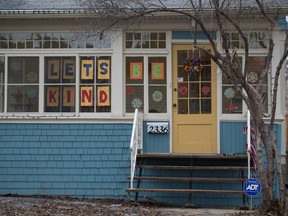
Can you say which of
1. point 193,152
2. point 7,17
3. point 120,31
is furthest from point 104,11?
point 193,152

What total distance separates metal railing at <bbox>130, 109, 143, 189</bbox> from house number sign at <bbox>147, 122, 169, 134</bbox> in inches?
8.4

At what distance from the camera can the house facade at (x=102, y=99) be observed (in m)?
10.9

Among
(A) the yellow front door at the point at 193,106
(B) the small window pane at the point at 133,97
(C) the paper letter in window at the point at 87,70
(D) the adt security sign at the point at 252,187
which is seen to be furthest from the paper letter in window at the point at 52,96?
(D) the adt security sign at the point at 252,187

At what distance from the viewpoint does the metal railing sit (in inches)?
388

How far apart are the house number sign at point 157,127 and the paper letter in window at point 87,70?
1.62 m

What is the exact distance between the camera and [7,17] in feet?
A: 36.1

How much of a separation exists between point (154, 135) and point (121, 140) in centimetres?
70

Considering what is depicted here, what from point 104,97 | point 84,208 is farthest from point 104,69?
point 84,208

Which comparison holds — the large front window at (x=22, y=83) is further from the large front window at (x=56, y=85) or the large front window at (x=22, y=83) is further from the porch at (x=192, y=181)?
the porch at (x=192, y=181)

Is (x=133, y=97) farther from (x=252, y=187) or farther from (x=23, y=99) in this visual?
(x=252, y=187)

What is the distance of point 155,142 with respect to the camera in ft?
36.1

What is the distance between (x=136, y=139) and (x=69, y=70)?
7.15 feet

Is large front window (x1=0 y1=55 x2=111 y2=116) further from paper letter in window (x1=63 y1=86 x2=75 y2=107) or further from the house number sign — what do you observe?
the house number sign

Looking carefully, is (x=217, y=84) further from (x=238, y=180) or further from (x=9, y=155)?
(x=9, y=155)
